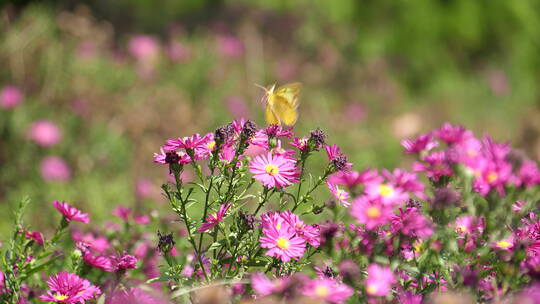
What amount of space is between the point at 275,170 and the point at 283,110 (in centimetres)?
38

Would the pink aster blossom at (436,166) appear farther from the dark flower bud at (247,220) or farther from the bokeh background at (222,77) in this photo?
the bokeh background at (222,77)

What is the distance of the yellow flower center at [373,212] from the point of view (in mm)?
980

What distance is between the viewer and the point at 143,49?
4.75 meters

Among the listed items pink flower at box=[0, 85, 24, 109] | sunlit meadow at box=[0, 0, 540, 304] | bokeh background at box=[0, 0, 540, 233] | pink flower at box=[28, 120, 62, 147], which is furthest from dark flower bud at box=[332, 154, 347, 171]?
pink flower at box=[0, 85, 24, 109]

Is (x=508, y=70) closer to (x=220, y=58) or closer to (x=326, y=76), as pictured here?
(x=326, y=76)

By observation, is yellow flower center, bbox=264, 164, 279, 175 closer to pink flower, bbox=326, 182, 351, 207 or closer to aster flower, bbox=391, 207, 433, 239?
pink flower, bbox=326, 182, 351, 207

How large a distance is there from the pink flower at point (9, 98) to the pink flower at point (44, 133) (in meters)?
0.17

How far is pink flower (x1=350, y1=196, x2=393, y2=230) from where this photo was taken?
974mm

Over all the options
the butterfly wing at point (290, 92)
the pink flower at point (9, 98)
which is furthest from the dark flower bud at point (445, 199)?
the pink flower at point (9, 98)

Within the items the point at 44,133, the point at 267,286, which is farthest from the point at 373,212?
the point at 44,133

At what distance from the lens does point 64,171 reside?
3322mm

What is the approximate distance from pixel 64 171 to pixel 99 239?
5.71ft

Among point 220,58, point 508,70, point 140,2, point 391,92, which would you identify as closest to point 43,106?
point 220,58

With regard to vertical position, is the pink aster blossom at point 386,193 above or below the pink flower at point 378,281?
above
